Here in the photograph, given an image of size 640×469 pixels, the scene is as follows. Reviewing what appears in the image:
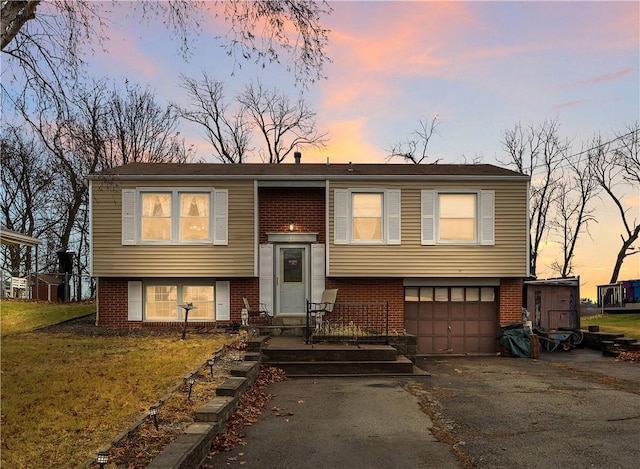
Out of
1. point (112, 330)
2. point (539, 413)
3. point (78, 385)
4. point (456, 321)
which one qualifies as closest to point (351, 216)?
point (456, 321)

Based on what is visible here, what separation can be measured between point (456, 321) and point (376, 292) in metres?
3.01

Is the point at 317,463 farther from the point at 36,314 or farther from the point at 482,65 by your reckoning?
the point at 36,314

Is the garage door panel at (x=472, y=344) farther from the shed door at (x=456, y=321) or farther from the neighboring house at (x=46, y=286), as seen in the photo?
the neighboring house at (x=46, y=286)

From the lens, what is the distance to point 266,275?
1692cm

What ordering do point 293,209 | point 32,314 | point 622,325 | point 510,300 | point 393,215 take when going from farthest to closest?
1. point 622,325
2. point 32,314
3. point 510,300
4. point 293,209
5. point 393,215

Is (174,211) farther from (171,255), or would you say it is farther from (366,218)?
(366,218)

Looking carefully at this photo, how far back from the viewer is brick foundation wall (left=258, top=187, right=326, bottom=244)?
1717 cm

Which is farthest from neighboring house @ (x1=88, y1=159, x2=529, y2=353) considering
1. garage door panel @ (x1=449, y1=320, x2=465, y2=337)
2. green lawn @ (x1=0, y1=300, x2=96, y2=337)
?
green lawn @ (x1=0, y1=300, x2=96, y2=337)

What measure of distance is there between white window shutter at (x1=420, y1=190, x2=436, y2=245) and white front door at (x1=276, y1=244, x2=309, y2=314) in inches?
142

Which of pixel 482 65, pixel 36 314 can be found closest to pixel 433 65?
pixel 482 65

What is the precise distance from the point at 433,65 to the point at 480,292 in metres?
7.24

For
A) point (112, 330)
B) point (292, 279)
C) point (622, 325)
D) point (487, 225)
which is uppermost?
point (487, 225)

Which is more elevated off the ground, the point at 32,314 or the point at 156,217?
the point at 156,217

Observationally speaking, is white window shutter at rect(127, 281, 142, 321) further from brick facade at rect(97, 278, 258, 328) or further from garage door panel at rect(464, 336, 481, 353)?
garage door panel at rect(464, 336, 481, 353)
